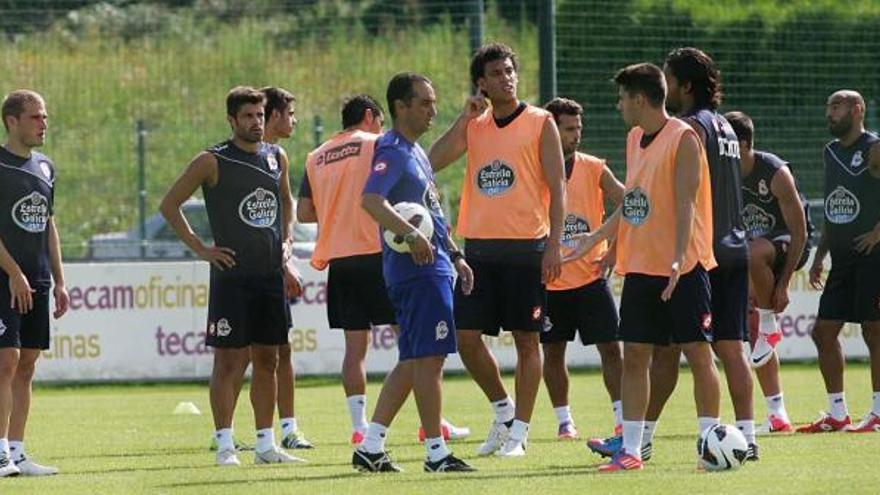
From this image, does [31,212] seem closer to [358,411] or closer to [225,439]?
[225,439]

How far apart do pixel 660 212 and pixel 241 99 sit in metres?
2.85

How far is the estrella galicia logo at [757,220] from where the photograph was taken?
14.4m

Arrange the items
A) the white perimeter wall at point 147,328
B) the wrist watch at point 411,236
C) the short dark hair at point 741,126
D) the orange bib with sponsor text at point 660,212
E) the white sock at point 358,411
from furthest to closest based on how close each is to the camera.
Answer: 1. the white perimeter wall at point 147,328
2. the white sock at point 358,411
3. the short dark hair at point 741,126
4. the orange bib with sponsor text at point 660,212
5. the wrist watch at point 411,236

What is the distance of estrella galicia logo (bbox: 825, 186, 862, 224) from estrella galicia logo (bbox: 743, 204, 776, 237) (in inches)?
33.0

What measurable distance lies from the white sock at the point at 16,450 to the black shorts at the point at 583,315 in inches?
150

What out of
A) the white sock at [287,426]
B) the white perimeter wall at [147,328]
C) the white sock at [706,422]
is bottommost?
the white perimeter wall at [147,328]

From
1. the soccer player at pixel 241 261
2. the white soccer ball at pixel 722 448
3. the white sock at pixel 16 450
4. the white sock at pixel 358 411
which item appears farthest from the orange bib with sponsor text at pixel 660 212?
the white sock at pixel 16 450

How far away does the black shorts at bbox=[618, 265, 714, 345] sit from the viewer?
11.1 metres

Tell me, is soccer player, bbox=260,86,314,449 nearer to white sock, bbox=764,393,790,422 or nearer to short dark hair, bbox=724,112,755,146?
short dark hair, bbox=724,112,755,146

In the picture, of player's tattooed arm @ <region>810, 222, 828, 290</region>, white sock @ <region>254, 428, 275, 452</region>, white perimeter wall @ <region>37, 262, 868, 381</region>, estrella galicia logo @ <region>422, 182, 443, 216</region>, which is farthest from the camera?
white perimeter wall @ <region>37, 262, 868, 381</region>

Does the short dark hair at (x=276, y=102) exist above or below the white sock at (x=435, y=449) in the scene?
above

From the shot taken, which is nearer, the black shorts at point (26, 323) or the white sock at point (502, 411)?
the black shorts at point (26, 323)

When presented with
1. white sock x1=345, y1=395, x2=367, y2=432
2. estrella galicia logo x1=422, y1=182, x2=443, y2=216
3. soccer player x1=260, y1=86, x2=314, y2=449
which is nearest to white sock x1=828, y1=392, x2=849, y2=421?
white sock x1=345, y1=395, x2=367, y2=432

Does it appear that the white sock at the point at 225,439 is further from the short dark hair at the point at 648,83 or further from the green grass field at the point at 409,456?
the short dark hair at the point at 648,83
